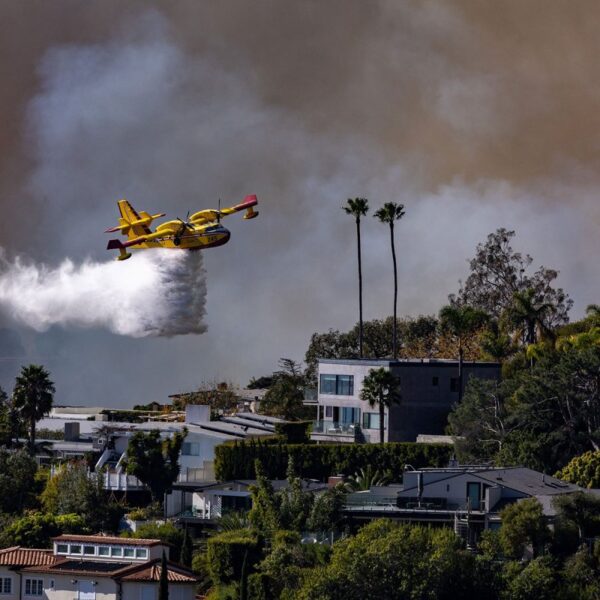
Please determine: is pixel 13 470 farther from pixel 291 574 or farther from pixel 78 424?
pixel 291 574

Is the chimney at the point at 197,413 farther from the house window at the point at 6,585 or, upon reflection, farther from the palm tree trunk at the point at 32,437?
the house window at the point at 6,585

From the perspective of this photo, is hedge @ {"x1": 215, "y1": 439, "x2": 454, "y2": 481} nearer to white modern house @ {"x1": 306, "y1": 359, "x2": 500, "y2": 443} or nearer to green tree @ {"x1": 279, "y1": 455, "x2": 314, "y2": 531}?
white modern house @ {"x1": 306, "y1": 359, "x2": 500, "y2": 443}

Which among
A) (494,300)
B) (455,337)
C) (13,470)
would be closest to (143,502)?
(13,470)

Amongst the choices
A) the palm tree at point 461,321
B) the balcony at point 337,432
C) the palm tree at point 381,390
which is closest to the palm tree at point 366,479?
the palm tree at point 381,390

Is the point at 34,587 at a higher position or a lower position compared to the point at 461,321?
lower

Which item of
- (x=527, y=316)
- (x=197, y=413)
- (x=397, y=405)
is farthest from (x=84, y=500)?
(x=527, y=316)

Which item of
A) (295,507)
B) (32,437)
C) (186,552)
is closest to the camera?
(186,552)

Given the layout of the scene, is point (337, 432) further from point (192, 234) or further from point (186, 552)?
point (186, 552)

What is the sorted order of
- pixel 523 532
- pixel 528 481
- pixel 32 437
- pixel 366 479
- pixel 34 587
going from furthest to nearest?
pixel 32 437 → pixel 366 479 → pixel 528 481 → pixel 34 587 → pixel 523 532
